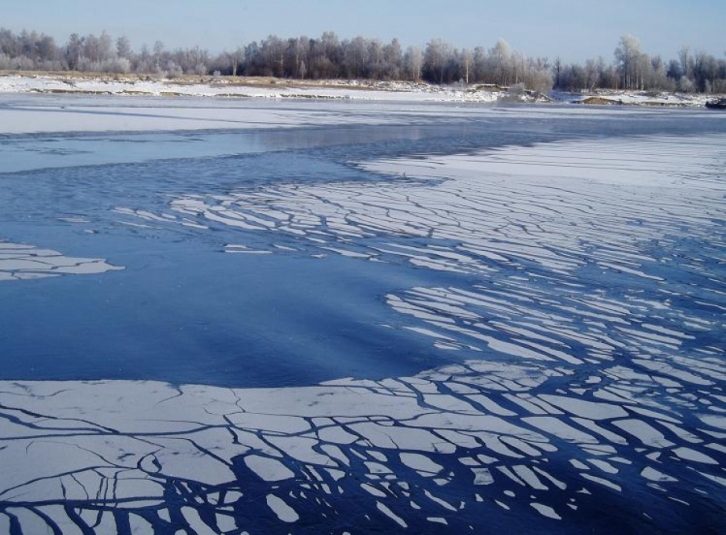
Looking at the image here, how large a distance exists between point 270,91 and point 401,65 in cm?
3195

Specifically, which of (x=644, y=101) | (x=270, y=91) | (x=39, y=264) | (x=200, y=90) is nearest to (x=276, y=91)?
(x=270, y=91)

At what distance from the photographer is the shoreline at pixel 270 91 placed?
36.3m

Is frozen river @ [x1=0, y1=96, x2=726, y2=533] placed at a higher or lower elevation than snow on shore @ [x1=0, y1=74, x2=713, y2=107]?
lower

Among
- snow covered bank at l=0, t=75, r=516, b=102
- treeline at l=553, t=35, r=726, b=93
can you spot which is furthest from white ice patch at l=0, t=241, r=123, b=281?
treeline at l=553, t=35, r=726, b=93

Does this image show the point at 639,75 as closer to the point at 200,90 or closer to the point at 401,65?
the point at 401,65

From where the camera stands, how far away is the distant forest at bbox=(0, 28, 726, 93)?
67812mm

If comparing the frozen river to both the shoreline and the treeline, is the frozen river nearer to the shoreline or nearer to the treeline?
the shoreline

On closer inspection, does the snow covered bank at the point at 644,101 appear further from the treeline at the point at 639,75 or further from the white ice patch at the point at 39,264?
Answer: the white ice patch at the point at 39,264

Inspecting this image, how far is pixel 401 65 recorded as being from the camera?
7175 cm

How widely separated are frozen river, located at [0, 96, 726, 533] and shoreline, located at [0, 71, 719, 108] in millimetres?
29890

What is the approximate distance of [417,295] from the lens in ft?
15.7

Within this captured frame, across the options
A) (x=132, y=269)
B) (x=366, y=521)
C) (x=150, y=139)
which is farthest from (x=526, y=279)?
(x=150, y=139)

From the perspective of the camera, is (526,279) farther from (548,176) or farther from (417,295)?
(548,176)

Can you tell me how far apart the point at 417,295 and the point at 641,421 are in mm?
1885
